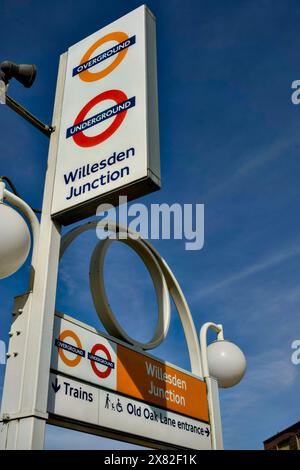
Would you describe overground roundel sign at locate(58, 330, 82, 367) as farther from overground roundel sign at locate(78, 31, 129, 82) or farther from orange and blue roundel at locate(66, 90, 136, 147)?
overground roundel sign at locate(78, 31, 129, 82)

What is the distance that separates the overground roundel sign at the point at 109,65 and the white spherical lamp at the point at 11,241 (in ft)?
6.55

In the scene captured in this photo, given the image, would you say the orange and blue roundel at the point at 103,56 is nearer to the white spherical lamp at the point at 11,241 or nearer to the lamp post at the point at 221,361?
the white spherical lamp at the point at 11,241

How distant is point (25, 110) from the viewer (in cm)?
505

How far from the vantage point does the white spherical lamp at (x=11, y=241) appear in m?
3.92

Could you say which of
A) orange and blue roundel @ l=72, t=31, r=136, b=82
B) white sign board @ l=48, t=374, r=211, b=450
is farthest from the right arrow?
orange and blue roundel @ l=72, t=31, r=136, b=82

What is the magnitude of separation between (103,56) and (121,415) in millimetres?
3821

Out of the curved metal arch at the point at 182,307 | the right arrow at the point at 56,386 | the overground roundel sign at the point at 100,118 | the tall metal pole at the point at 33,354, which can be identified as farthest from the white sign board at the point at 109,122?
the curved metal arch at the point at 182,307

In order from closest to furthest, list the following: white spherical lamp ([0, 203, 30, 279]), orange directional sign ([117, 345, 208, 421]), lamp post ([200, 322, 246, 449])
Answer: white spherical lamp ([0, 203, 30, 279])
orange directional sign ([117, 345, 208, 421])
lamp post ([200, 322, 246, 449])

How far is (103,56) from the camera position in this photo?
17.9 feet

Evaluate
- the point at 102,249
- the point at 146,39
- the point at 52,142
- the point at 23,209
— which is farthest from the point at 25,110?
the point at 102,249

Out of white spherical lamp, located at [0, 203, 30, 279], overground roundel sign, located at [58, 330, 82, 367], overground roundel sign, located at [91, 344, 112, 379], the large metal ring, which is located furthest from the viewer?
the large metal ring

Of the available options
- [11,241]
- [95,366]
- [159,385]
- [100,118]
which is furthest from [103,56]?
[159,385]

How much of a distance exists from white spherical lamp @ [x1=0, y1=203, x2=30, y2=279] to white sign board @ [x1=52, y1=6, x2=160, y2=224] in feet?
2.16

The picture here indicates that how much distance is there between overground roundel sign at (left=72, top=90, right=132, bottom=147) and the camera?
15.8 ft
